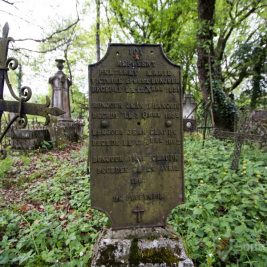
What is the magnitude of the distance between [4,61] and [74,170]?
131 inches

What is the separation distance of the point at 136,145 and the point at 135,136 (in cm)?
9

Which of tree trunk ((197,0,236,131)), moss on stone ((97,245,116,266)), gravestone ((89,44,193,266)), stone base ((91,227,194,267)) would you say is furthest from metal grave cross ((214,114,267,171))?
tree trunk ((197,0,236,131))

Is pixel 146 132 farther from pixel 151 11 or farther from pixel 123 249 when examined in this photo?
pixel 151 11

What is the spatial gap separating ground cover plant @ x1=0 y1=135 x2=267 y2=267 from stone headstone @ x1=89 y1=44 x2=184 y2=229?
2.09 feet

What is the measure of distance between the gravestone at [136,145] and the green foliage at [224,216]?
1.74 feet

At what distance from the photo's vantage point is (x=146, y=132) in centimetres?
242

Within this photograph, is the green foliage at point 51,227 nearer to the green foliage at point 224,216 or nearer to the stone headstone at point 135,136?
the stone headstone at point 135,136

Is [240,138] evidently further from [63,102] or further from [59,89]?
[59,89]

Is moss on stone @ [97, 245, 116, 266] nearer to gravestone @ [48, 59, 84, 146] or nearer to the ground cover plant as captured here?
the ground cover plant

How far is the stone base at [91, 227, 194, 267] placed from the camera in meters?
2.15

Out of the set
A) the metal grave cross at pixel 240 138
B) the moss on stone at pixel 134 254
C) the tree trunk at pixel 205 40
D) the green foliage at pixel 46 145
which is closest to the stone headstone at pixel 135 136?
the moss on stone at pixel 134 254

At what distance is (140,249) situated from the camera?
2.26 m

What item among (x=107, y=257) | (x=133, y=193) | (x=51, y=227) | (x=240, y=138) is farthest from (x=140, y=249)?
(x=240, y=138)

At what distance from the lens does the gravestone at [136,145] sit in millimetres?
2352
